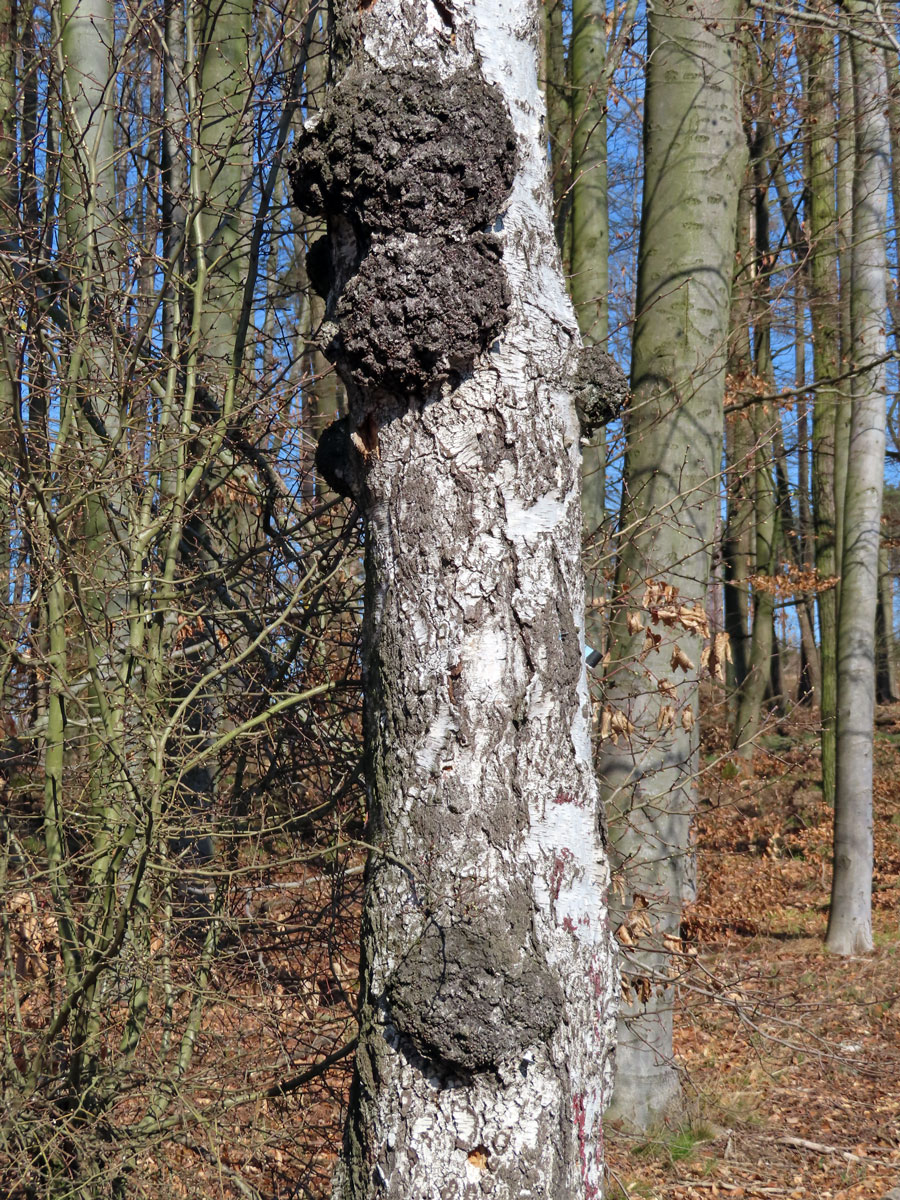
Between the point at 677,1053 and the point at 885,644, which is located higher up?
the point at 885,644

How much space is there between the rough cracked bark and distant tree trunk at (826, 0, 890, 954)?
24.2 ft

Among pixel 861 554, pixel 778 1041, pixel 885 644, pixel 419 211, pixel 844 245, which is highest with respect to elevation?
pixel 844 245

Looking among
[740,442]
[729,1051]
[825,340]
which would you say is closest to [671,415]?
[729,1051]

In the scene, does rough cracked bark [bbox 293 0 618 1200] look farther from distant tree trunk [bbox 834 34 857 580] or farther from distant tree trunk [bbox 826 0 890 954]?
distant tree trunk [bbox 826 0 890 954]

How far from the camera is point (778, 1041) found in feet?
11.5

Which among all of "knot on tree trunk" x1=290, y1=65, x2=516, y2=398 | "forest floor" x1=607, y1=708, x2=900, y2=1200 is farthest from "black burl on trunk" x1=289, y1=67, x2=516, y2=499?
"forest floor" x1=607, y1=708, x2=900, y2=1200

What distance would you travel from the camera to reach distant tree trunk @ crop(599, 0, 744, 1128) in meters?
4.59

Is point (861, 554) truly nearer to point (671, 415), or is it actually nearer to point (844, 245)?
point (844, 245)

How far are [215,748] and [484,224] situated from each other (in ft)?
5.40

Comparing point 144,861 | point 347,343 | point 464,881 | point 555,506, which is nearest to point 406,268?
point 347,343

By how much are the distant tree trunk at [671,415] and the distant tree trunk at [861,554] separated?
4090 millimetres

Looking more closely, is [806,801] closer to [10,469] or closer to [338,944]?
[338,944]

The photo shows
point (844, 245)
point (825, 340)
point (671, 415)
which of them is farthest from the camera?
point (825, 340)

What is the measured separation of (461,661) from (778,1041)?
98.0 inches
